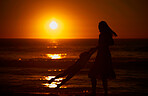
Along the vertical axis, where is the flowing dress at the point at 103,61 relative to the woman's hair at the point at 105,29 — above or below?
below

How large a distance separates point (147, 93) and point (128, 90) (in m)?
0.91

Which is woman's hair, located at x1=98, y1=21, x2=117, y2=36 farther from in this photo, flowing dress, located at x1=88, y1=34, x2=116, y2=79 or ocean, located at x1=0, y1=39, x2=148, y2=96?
ocean, located at x1=0, y1=39, x2=148, y2=96

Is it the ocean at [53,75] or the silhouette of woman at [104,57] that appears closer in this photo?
the silhouette of woman at [104,57]

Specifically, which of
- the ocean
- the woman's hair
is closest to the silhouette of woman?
the woman's hair

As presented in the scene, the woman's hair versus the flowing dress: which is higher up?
the woman's hair

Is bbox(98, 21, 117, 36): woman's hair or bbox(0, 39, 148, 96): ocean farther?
bbox(0, 39, 148, 96): ocean

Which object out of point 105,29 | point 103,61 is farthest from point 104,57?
point 105,29

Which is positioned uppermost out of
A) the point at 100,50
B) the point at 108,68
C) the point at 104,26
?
the point at 104,26

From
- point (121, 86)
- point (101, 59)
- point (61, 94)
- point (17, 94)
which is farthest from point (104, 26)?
point (121, 86)

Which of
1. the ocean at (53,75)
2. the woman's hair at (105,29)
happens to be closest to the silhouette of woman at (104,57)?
the woman's hair at (105,29)

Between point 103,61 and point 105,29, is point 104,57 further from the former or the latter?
point 105,29

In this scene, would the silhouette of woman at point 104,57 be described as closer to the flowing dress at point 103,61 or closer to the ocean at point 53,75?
the flowing dress at point 103,61

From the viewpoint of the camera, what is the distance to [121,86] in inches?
496

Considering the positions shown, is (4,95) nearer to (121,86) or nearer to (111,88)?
(111,88)
